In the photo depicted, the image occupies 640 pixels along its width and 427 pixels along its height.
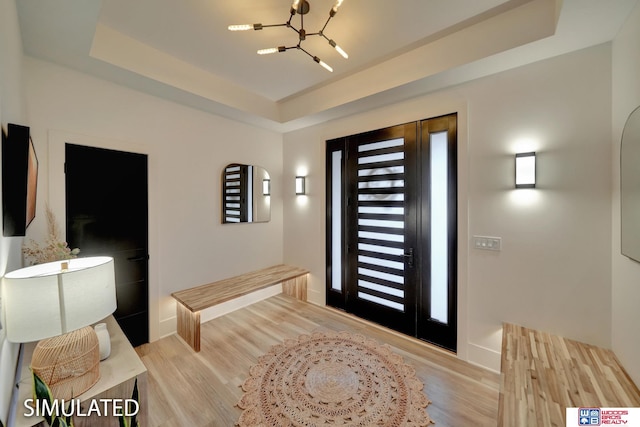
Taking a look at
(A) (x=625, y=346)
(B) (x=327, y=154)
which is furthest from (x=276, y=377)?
(B) (x=327, y=154)

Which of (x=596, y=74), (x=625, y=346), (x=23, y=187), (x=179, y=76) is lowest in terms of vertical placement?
(x=625, y=346)

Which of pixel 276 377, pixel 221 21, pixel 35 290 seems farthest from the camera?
pixel 276 377

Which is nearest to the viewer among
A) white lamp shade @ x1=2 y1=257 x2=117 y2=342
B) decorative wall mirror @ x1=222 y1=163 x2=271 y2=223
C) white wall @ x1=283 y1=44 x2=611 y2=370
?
white lamp shade @ x1=2 y1=257 x2=117 y2=342

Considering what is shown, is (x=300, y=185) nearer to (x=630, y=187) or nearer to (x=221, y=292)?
(x=221, y=292)

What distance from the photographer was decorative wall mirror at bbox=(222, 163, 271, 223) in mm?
3471

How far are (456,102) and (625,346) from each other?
2.30 metres

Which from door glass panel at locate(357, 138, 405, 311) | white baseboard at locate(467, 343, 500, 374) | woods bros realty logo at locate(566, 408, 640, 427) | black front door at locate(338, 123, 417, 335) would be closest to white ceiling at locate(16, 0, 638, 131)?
black front door at locate(338, 123, 417, 335)

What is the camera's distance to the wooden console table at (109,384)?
1151 mm

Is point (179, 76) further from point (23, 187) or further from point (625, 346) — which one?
point (625, 346)

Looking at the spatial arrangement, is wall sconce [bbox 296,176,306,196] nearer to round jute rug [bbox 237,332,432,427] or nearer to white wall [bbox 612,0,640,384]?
round jute rug [bbox 237,332,432,427]

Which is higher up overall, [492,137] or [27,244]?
[492,137]

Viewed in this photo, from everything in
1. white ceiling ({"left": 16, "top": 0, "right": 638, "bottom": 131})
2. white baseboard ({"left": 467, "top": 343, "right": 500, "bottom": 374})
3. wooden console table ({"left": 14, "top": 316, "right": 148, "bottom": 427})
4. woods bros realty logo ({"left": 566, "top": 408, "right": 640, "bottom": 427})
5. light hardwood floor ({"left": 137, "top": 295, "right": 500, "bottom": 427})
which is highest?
white ceiling ({"left": 16, "top": 0, "right": 638, "bottom": 131})

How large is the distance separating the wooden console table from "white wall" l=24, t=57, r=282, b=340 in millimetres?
1308

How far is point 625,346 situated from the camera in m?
1.63
